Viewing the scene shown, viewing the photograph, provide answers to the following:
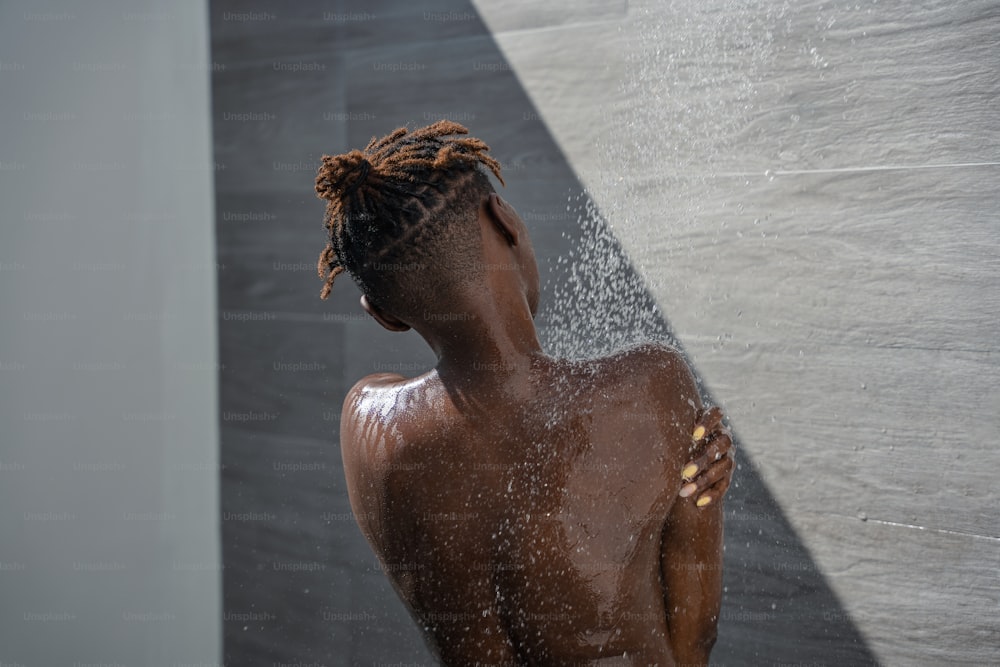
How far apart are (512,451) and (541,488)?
0.05 meters

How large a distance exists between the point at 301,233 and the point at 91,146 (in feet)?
1.83

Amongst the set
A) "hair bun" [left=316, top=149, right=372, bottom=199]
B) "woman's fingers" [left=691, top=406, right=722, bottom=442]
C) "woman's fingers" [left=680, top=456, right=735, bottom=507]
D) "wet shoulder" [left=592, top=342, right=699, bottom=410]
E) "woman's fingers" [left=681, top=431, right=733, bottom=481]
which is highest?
"hair bun" [left=316, top=149, right=372, bottom=199]

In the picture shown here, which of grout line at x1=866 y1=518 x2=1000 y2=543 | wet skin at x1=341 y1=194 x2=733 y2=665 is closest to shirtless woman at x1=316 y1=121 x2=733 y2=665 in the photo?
wet skin at x1=341 y1=194 x2=733 y2=665

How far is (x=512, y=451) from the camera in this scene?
0.97 meters

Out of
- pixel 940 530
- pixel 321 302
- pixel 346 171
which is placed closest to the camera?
pixel 346 171

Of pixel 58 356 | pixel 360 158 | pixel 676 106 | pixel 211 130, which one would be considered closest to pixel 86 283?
pixel 58 356

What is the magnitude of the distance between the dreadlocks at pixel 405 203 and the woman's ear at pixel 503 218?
1cm

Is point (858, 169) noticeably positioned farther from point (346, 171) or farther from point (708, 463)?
point (346, 171)

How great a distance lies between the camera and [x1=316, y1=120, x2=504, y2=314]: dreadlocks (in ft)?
3.10

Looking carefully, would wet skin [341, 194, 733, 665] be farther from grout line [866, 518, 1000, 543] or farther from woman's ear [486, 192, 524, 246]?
grout line [866, 518, 1000, 543]

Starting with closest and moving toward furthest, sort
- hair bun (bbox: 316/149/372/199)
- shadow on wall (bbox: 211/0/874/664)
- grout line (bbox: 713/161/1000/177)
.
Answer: hair bun (bbox: 316/149/372/199)
grout line (bbox: 713/161/1000/177)
shadow on wall (bbox: 211/0/874/664)

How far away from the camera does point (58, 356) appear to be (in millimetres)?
2324

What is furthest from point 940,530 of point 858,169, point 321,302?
point 321,302

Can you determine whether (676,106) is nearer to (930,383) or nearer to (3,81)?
(930,383)
